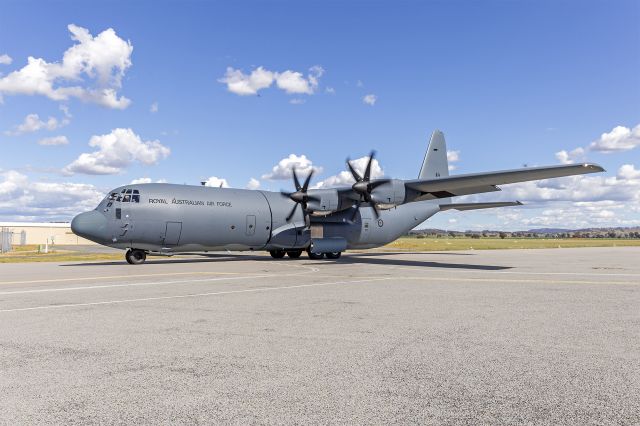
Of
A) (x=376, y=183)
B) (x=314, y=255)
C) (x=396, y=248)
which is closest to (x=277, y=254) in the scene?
(x=314, y=255)

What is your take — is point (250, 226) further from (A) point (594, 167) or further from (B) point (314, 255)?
(A) point (594, 167)

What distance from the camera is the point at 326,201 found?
2830cm

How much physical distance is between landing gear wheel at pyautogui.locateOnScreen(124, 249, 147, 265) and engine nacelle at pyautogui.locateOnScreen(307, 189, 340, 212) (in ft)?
31.1

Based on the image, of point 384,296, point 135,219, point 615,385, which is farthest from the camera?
point 135,219

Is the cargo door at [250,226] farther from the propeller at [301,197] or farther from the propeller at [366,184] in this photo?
the propeller at [366,184]

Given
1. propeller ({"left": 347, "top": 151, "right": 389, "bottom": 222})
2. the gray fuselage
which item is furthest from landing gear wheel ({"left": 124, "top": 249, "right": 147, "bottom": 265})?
propeller ({"left": 347, "top": 151, "right": 389, "bottom": 222})

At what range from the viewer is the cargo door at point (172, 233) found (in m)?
24.9

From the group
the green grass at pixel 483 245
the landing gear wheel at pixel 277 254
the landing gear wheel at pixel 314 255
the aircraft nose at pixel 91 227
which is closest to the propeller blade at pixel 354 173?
the landing gear wheel at pixel 314 255

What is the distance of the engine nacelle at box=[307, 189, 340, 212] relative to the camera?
28297 millimetres

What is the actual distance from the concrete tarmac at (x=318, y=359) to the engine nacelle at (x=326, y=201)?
15.6 metres

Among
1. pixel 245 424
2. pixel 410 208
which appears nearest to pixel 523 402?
pixel 245 424

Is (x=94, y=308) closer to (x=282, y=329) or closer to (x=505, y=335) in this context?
(x=282, y=329)

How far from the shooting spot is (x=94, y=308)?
10.5 m

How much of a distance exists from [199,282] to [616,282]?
1423 centimetres
